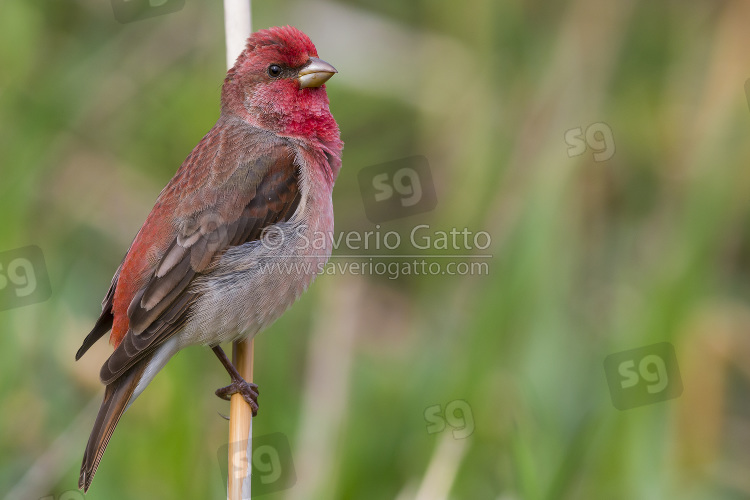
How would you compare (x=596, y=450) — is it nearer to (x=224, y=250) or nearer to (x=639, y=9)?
(x=224, y=250)

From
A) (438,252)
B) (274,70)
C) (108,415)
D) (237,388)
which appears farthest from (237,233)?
(438,252)


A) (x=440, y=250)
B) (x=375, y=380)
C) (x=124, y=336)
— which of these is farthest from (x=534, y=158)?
(x=124, y=336)

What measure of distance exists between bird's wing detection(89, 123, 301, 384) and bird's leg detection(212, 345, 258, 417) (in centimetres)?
40

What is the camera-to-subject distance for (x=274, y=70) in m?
4.70

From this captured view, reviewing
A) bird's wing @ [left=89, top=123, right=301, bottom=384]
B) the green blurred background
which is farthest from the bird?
the green blurred background

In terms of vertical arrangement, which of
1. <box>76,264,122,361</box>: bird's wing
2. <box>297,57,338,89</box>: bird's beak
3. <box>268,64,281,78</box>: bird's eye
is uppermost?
<box>268,64,281,78</box>: bird's eye

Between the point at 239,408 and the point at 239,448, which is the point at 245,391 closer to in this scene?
the point at 239,408

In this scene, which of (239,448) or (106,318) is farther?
(106,318)

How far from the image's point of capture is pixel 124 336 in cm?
428

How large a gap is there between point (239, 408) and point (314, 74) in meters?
1.58

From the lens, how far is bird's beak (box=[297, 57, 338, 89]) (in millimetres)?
4594

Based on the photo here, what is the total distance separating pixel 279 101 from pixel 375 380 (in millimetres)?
1475

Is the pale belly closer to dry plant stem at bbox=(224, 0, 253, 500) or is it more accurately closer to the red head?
dry plant stem at bbox=(224, 0, 253, 500)

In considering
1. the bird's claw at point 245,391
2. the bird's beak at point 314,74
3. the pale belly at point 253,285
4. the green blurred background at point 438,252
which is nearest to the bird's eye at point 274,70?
the bird's beak at point 314,74
